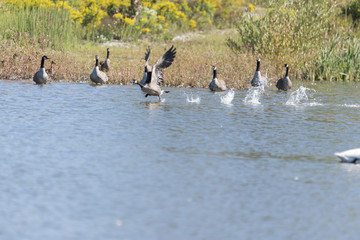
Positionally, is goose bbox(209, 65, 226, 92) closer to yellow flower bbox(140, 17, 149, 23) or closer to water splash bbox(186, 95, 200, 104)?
water splash bbox(186, 95, 200, 104)

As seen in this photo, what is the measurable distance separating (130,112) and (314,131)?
4.75 m

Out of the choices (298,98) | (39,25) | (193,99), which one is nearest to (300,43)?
(298,98)

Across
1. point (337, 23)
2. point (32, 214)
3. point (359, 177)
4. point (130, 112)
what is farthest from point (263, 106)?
point (337, 23)

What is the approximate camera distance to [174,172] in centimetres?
942

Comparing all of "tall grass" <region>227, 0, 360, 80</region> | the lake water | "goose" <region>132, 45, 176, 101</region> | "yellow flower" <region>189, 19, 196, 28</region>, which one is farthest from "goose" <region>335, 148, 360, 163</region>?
"yellow flower" <region>189, 19, 196, 28</region>

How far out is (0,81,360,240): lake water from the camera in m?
7.01

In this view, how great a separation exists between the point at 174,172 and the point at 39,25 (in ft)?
65.5

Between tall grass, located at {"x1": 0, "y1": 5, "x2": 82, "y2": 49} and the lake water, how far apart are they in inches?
399

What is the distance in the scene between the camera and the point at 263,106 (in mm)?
17781

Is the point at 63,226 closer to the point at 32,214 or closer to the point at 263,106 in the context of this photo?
the point at 32,214

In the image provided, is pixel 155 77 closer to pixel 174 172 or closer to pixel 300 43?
pixel 300 43

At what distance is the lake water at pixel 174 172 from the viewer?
276 inches

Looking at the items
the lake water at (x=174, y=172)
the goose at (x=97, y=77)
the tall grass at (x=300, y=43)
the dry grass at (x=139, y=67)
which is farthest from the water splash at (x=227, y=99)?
the tall grass at (x=300, y=43)

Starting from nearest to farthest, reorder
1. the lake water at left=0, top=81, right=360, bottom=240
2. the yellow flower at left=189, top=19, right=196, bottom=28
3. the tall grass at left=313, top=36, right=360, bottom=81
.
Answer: the lake water at left=0, top=81, right=360, bottom=240
the tall grass at left=313, top=36, right=360, bottom=81
the yellow flower at left=189, top=19, right=196, bottom=28
